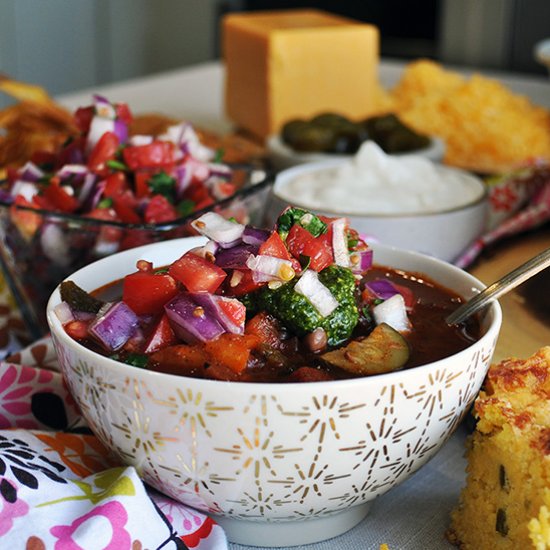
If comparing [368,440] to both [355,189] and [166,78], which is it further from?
[166,78]

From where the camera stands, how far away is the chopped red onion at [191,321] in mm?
819

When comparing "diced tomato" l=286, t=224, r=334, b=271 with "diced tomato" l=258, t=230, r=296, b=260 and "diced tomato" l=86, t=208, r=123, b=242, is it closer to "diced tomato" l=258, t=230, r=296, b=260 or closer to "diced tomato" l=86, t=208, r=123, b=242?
"diced tomato" l=258, t=230, r=296, b=260

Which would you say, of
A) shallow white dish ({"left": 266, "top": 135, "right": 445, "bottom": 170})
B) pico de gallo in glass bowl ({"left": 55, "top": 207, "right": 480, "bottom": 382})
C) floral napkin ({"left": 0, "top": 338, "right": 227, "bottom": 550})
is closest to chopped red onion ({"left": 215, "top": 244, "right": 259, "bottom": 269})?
pico de gallo in glass bowl ({"left": 55, "top": 207, "right": 480, "bottom": 382})

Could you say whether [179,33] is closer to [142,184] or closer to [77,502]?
[142,184]

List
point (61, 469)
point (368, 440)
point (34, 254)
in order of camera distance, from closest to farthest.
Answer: point (368, 440)
point (61, 469)
point (34, 254)

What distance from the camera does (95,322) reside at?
868mm

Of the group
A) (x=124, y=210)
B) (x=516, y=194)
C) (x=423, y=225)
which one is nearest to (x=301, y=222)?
(x=124, y=210)

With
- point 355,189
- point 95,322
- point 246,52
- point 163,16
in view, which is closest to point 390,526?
point 95,322

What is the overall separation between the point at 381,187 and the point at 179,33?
4.84 m

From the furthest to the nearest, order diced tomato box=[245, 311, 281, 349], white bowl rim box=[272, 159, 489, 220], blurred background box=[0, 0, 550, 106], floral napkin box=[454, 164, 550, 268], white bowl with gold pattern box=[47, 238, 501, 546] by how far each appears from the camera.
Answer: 1. blurred background box=[0, 0, 550, 106]
2. floral napkin box=[454, 164, 550, 268]
3. white bowl rim box=[272, 159, 489, 220]
4. diced tomato box=[245, 311, 281, 349]
5. white bowl with gold pattern box=[47, 238, 501, 546]

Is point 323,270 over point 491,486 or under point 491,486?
over

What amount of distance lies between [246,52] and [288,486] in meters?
1.78

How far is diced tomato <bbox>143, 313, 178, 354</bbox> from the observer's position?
844mm

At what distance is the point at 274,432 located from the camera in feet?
2.51
